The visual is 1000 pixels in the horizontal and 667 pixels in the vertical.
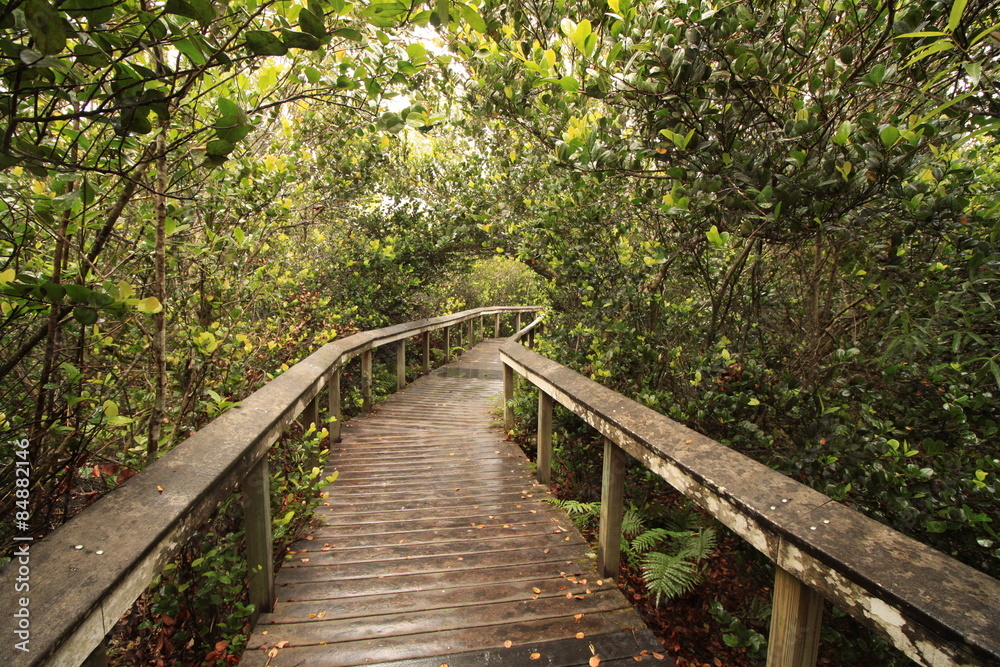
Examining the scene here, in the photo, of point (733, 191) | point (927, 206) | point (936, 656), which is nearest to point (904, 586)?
point (936, 656)

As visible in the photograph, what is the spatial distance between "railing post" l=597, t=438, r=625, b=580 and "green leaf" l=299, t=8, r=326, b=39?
2026 millimetres

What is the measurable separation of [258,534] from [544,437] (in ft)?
7.38

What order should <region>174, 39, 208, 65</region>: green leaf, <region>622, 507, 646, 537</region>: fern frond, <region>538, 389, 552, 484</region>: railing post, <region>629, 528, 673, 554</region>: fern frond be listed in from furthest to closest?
<region>538, 389, 552, 484</region>: railing post < <region>622, 507, 646, 537</region>: fern frond < <region>629, 528, 673, 554</region>: fern frond < <region>174, 39, 208, 65</region>: green leaf

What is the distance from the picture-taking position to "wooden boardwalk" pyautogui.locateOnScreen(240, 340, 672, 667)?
6.77ft

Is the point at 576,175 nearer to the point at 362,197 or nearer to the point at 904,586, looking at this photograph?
the point at 904,586

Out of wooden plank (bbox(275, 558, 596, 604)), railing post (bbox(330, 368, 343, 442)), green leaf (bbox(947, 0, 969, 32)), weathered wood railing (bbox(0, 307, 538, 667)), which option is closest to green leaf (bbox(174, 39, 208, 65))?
weathered wood railing (bbox(0, 307, 538, 667))

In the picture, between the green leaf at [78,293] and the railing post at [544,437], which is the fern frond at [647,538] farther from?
the green leaf at [78,293]

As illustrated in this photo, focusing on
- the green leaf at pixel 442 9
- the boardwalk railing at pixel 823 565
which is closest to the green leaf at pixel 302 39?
the green leaf at pixel 442 9

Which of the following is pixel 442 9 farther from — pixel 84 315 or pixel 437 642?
pixel 437 642

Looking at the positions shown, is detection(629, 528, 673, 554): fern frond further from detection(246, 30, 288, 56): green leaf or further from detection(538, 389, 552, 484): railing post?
detection(246, 30, 288, 56): green leaf

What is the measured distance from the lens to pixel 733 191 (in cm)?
230

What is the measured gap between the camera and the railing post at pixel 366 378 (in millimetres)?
6383

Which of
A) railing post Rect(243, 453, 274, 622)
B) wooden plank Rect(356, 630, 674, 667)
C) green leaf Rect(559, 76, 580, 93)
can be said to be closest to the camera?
wooden plank Rect(356, 630, 674, 667)

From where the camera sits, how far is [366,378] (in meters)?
6.48
